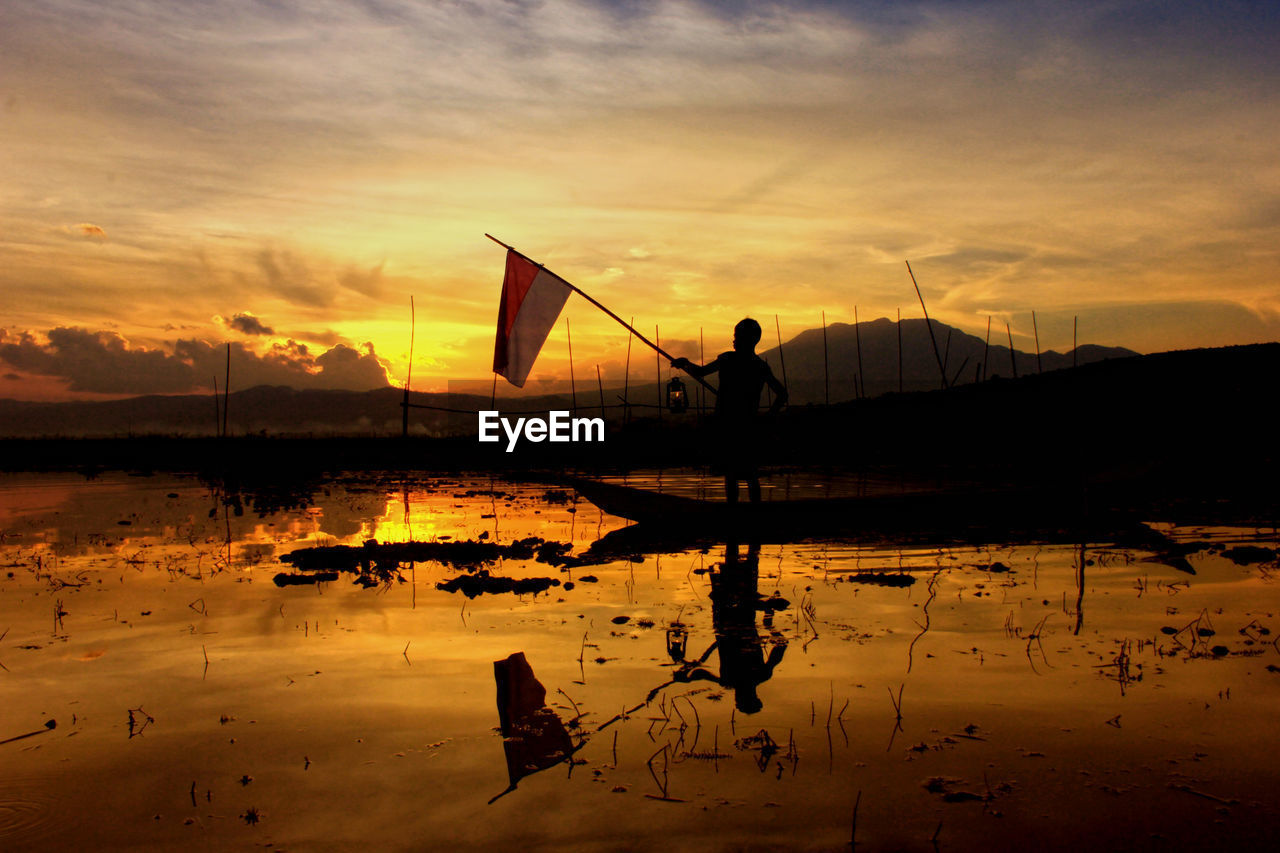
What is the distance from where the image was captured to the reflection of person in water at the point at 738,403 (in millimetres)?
10875

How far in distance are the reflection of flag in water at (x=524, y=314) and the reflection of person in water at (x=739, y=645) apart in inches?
191

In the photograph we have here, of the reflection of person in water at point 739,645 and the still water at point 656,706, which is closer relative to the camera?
the still water at point 656,706

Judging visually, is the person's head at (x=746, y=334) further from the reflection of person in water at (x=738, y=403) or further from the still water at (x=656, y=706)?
the still water at (x=656, y=706)

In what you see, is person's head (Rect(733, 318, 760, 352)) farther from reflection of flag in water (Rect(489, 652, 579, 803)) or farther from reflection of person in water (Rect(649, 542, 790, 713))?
reflection of flag in water (Rect(489, 652, 579, 803))

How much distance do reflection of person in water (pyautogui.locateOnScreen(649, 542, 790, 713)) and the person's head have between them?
4095 mm

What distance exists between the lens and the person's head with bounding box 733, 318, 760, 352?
11164mm

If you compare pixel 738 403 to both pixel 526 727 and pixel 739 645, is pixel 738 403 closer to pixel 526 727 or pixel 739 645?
pixel 739 645

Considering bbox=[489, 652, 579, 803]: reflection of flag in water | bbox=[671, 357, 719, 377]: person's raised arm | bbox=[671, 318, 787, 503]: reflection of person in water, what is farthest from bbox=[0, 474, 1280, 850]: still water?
bbox=[671, 357, 719, 377]: person's raised arm

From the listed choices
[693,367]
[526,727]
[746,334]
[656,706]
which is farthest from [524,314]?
[526,727]

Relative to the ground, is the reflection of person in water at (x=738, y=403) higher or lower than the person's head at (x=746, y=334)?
lower

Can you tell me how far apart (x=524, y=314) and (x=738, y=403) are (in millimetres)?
3073

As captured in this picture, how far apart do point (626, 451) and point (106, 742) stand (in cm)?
2637

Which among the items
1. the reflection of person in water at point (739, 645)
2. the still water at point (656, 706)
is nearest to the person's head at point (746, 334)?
the still water at point (656, 706)

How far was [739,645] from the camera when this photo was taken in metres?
5.57
